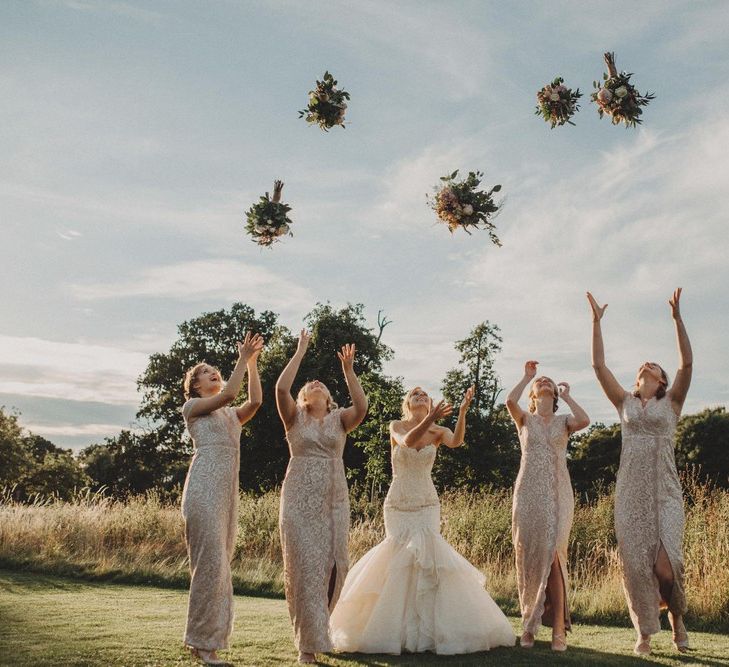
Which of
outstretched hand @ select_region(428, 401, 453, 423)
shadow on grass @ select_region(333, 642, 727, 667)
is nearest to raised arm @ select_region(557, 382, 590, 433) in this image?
outstretched hand @ select_region(428, 401, 453, 423)

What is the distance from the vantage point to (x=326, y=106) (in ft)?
26.1

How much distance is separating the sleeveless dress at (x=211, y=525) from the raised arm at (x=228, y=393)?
0.07 metres

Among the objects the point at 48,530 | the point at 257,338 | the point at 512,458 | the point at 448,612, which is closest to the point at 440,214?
the point at 257,338

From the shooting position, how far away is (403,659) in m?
6.53

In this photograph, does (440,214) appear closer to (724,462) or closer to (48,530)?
(48,530)

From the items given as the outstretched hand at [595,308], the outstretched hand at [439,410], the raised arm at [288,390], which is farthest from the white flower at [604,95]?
the raised arm at [288,390]

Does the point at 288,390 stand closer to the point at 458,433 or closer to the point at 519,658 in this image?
the point at 458,433

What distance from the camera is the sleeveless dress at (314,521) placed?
21.7 feet

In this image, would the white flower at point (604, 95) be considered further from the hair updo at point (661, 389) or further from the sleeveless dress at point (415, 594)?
the sleeveless dress at point (415, 594)

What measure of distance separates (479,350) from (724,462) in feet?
47.6

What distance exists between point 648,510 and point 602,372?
51.4 inches

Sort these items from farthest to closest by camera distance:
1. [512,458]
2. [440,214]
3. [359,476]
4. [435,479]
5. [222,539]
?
[359,476] → [512,458] → [435,479] → [440,214] → [222,539]

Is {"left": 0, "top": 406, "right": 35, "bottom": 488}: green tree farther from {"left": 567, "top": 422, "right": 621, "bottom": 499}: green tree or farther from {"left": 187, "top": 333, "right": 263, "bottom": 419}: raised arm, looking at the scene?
{"left": 187, "top": 333, "right": 263, "bottom": 419}: raised arm

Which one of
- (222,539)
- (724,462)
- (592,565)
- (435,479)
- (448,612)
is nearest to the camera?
(222,539)
